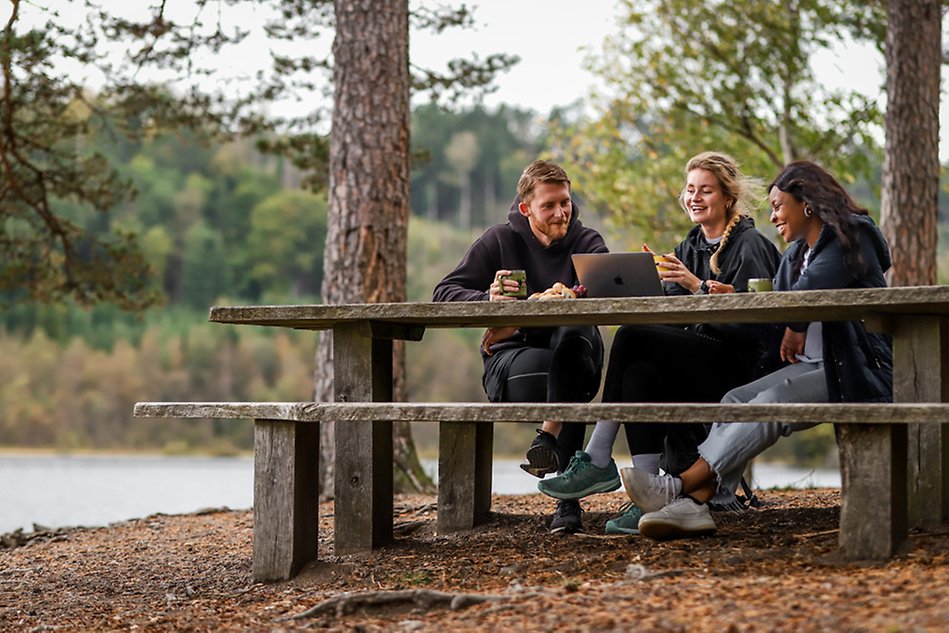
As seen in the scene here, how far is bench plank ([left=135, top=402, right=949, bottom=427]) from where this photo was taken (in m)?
3.42

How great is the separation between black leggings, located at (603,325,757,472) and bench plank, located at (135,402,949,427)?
2.30ft

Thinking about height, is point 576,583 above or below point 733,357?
below

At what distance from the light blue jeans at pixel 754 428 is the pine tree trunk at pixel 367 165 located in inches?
143

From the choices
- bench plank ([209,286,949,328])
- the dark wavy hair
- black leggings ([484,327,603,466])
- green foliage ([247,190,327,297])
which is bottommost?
black leggings ([484,327,603,466])

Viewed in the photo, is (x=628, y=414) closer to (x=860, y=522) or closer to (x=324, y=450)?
(x=860, y=522)

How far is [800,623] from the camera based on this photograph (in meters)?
2.75

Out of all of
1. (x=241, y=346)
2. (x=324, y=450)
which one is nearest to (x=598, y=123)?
(x=324, y=450)

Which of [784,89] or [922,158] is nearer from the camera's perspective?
[922,158]

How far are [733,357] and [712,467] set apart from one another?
0.56 meters

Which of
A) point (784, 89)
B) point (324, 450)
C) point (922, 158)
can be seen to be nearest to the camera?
point (324, 450)

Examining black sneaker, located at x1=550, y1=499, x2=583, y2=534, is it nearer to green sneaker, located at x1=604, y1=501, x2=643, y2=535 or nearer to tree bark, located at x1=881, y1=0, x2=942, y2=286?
green sneaker, located at x1=604, y1=501, x2=643, y2=535

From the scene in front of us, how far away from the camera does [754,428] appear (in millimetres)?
4336

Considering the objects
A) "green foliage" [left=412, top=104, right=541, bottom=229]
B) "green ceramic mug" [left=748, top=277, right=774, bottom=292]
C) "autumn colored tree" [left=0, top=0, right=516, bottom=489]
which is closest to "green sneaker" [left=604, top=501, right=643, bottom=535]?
"green ceramic mug" [left=748, top=277, right=774, bottom=292]

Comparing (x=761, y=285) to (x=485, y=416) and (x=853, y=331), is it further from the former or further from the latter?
(x=485, y=416)
